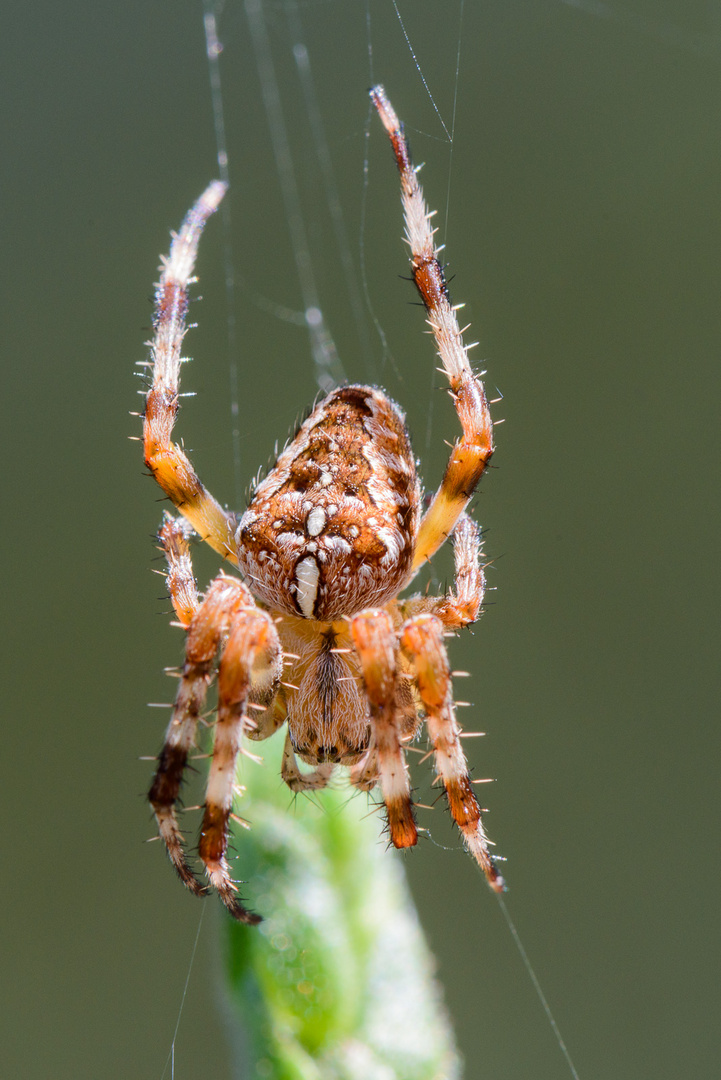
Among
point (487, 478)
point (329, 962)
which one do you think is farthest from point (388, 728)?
point (487, 478)

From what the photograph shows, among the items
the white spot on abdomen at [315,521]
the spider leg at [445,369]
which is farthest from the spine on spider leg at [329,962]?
the spider leg at [445,369]

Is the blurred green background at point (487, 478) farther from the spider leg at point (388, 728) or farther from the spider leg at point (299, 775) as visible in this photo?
the spider leg at point (388, 728)

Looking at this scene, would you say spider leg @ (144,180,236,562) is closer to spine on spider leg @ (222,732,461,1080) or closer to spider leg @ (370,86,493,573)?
spider leg @ (370,86,493,573)

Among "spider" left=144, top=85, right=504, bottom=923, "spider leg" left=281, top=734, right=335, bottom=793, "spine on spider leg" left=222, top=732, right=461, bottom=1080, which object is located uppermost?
"spider" left=144, top=85, right=504, bottom=923

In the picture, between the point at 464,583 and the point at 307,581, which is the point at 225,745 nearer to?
the point at 307,581

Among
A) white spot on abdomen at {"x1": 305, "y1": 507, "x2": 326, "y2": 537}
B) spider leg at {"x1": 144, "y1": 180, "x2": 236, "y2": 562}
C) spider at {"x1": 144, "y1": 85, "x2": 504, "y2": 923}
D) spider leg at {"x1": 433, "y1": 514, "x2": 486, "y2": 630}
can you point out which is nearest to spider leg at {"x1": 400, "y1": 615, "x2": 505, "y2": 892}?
spider at {"x1": 144, "y1": 85, "x2": 504, "y2": 923}

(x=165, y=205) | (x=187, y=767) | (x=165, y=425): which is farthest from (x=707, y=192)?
(x=187, y=767)

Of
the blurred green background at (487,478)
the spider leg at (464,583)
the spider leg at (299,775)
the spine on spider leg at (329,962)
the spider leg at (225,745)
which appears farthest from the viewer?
the blurred green background at (487,478)
